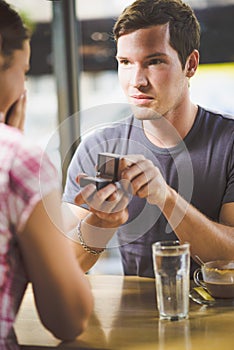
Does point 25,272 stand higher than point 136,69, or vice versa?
point 136,69

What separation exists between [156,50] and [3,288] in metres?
1.27

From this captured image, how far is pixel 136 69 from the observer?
2.20 m

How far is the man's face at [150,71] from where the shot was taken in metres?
2.21

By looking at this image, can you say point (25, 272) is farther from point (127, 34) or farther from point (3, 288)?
point (127, 34)

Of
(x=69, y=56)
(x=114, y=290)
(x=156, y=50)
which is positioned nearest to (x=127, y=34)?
(x=156, y=50)

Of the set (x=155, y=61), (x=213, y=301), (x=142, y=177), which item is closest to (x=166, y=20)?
(x=155, y=61)

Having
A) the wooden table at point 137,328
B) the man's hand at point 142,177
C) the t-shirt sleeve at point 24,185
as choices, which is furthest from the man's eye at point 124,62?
the t-shirt sleeve at point 24,185

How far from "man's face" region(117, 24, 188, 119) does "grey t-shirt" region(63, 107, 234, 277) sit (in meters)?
0.10

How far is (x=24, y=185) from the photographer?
1133 mm

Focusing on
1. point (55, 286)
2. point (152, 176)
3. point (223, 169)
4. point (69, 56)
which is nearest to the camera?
point (55, 286)

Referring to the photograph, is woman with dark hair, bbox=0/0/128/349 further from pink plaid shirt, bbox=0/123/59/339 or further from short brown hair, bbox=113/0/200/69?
short brown hair, bbox=113/0/200/69

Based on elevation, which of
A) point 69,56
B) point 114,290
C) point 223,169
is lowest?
point 114,290

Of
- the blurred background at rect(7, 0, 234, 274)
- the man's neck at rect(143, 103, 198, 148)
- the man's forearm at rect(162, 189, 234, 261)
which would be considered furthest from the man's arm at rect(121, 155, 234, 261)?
the blurred background at rect(7, 0, 234, 274)

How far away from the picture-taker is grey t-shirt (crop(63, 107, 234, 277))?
2160 millimetres
